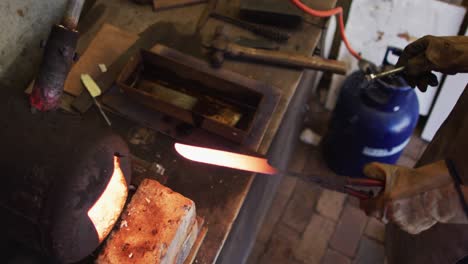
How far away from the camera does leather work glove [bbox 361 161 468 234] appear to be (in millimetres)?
1060

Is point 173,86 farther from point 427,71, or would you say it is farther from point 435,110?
point 435,110

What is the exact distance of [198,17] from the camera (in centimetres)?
180

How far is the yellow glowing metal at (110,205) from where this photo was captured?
3.25ft

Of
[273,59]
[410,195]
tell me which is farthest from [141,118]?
[410,195]

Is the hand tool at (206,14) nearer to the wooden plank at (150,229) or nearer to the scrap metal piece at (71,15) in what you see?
the scrap metal piece at (71,15)

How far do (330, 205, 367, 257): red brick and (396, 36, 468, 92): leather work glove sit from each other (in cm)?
111

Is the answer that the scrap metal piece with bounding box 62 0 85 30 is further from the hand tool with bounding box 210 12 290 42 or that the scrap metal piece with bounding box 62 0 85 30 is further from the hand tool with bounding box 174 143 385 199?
the hand tool with bounding box 210 12 290 42

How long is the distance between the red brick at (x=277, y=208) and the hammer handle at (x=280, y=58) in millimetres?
992

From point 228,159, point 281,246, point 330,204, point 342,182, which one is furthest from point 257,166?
point 330,204

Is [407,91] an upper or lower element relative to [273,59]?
lower

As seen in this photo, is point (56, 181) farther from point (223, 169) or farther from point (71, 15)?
point (223, 169)

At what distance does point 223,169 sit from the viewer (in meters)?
1.39

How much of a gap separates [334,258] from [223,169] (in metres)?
1.16

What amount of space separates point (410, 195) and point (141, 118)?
0.93 meters
